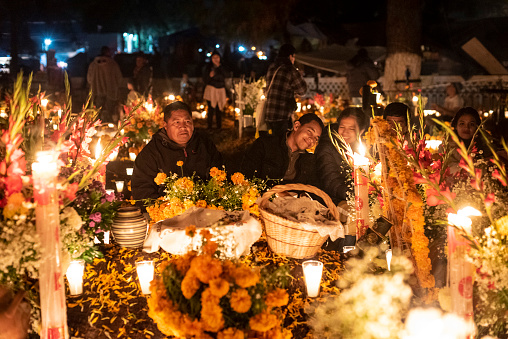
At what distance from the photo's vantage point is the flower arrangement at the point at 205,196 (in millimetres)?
4047

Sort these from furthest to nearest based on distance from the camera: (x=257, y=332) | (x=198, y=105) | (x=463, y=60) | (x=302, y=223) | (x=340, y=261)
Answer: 1. (x=463, y=60)
2. (x=198, y=105)
3. (x=340, y=261)
4. (x=302, y=223)
5. (x=257, y=332)

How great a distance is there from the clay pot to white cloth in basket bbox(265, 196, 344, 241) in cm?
96

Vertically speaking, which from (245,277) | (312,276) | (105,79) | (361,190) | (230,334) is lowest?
(312,276)

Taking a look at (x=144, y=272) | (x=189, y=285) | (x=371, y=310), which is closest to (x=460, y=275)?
(x=371, y=310)

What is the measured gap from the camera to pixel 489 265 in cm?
254

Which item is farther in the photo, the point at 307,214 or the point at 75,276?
the point at 307,214

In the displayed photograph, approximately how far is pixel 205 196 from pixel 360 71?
28.5 ft

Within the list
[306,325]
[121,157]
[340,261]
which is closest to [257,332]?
[306,325]

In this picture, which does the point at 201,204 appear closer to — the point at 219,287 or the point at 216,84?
the point at 219,287

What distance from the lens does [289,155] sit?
512 centimetres

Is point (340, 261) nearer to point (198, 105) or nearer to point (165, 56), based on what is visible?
point (198, 105)

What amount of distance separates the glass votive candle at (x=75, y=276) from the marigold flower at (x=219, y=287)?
1325mm

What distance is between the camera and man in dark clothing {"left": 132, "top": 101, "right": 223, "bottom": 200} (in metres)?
4.71

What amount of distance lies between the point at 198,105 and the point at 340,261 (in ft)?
36.5
